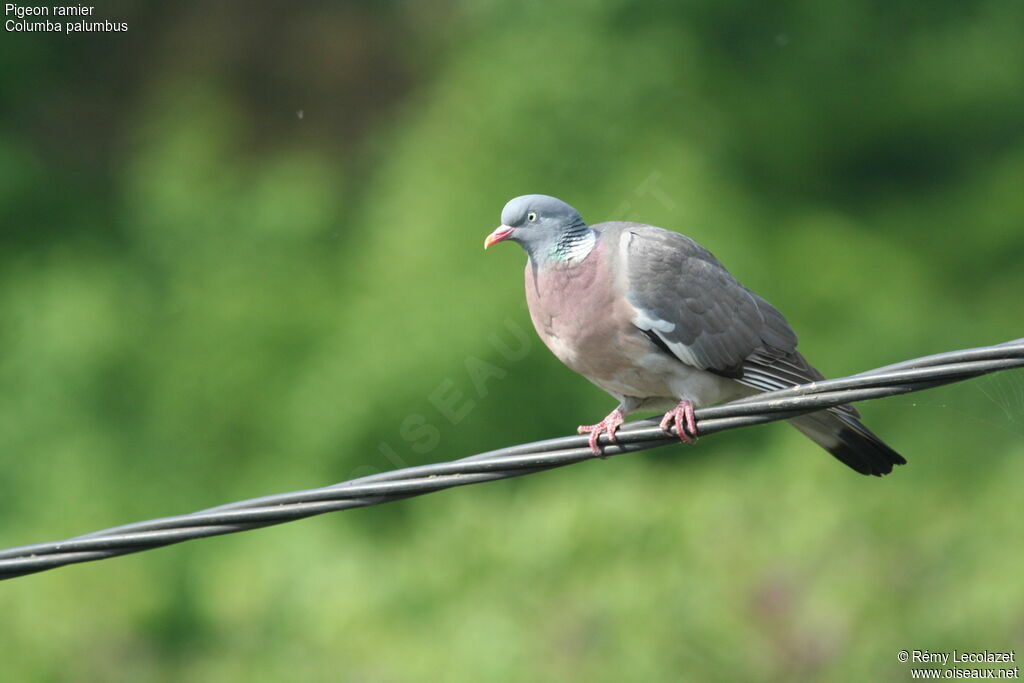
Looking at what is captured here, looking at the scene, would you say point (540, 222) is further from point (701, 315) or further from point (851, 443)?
point (851, 443)

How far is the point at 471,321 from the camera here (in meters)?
6.30

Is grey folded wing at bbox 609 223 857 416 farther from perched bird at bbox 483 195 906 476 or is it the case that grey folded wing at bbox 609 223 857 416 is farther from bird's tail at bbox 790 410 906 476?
bird's tail at bbox 790 410 906 476

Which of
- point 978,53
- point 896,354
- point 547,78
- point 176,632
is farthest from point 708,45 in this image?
point 176,632

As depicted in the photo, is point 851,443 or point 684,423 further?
point 851,443

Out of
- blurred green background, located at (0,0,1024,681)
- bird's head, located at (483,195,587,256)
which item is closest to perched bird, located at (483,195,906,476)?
bird's head, located at (483,195,587,256)

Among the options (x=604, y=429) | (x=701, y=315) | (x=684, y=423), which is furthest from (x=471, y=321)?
(x=684, y=423)

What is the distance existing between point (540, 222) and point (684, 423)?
76 centimetres

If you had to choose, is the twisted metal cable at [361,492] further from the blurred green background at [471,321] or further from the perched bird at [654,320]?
the blurred green background at [471,321]

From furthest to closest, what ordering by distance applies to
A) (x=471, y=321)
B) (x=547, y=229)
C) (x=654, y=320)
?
1. (x=471, y=321)
2. (x=547, y=229)
3. (x=654, y=320)

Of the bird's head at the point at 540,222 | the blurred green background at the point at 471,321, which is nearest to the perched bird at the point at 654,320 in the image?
the bird's head at the point at 540,222

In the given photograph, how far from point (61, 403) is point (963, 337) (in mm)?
5069

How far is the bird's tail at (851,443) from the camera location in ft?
10.7

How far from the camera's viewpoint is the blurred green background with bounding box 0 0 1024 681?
15.9 ft

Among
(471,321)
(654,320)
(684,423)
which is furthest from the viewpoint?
(471,321)
